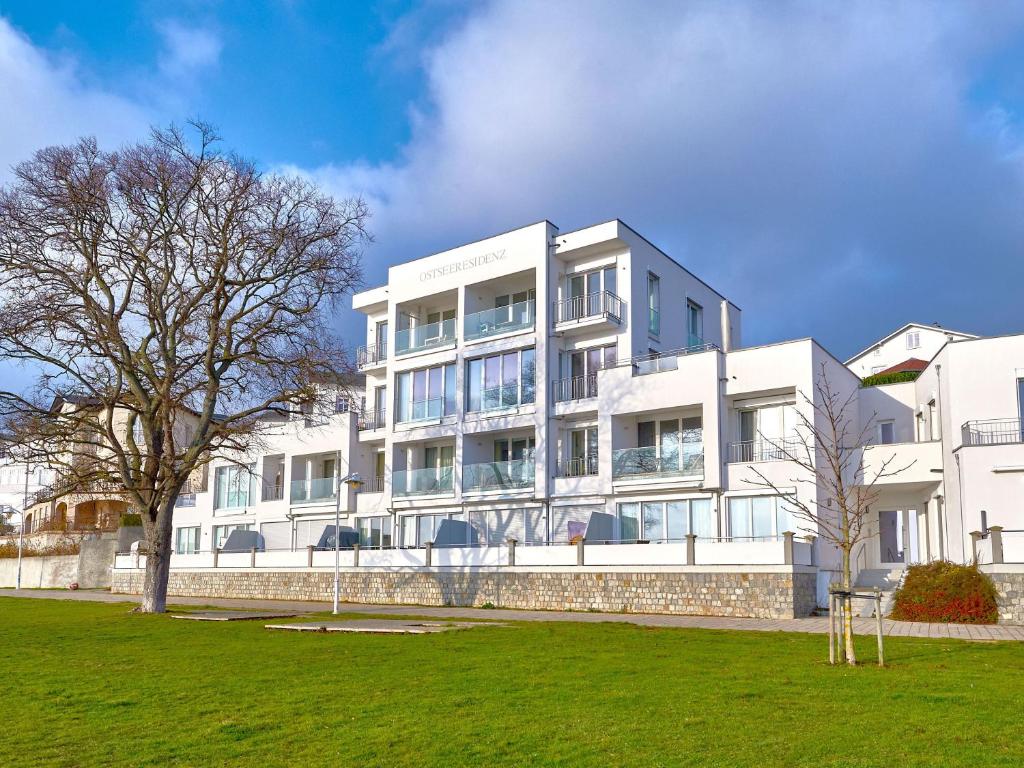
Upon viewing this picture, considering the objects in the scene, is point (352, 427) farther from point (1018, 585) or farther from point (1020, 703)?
point (1020, 703)

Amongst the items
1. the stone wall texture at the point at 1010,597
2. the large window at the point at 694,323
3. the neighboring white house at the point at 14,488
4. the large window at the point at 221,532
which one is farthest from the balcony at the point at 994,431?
the neighboring white house at the point at 14,488

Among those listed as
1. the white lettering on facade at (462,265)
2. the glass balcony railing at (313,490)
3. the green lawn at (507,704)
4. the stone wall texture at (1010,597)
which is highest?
the white lettering on facade at (462,265)

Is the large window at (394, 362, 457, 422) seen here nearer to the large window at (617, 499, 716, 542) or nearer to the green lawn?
the large window at (617, 499, 716, 542)

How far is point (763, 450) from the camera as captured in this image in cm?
3008

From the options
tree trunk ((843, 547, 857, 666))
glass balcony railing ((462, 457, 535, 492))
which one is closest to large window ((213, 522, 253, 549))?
glass balcony railing ((462, 457, 535, 492))

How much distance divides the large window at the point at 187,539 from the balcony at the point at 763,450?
28.8 m

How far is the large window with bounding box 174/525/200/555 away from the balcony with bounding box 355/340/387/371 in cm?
1349

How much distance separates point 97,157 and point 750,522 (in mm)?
20512

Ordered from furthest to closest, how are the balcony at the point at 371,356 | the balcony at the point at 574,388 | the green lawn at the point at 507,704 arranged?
the balcony at the point at 371,356, the balcony at the point at 574,388, the green lawn at the point at 507,704

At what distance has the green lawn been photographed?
7.54 m

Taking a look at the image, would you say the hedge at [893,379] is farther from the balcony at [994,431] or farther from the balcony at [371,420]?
the balcony at [371,420]

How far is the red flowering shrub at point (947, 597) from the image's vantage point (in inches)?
879

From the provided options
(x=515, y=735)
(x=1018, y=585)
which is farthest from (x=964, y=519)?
(x=515, y=735)

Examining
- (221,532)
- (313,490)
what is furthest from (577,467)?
(221,532)
